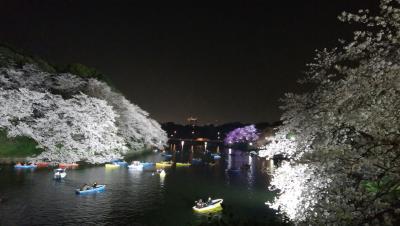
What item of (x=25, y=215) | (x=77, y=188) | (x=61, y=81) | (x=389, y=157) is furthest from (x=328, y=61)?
(x=61, y=81)

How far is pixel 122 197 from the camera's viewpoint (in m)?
39.9

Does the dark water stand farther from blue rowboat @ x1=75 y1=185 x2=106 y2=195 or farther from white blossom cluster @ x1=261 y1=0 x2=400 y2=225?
white blossom cluster @ x1=261 y1=0 x2=400 y2=225

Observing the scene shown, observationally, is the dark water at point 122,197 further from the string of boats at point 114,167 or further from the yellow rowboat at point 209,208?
the string of boats at point 114,167

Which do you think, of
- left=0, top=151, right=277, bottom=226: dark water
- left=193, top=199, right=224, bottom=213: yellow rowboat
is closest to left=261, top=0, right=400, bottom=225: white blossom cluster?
left=0, top=151, right=277, bottom=226: dark water

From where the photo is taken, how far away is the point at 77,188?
42.5 metres

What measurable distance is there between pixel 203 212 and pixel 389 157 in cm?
2815

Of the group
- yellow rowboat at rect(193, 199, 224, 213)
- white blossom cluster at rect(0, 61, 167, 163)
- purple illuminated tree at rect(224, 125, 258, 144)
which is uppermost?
purple illuminated tree at rect(224, 125, 258, 144)

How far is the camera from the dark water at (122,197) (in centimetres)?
3134

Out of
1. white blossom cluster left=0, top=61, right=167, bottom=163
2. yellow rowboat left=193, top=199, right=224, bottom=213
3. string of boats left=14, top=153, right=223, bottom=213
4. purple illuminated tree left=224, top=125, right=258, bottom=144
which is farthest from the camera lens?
purple illuminated tree left=224, top=125, right=258, bottom=144

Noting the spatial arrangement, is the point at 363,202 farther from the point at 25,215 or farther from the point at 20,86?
the point at 20,86

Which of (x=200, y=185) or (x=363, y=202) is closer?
(x=363, y=202)

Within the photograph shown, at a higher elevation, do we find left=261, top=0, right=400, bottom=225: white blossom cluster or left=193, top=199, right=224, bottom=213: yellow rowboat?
left=261, top=0, right=400, bottom=225: white blossom cluster

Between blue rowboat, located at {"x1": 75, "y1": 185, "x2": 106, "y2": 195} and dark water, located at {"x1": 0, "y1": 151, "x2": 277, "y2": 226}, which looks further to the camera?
blue rowboat, located at {"x1": 75, "y1": 185, "x2": 106, "y2": 195}

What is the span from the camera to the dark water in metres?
31.3
